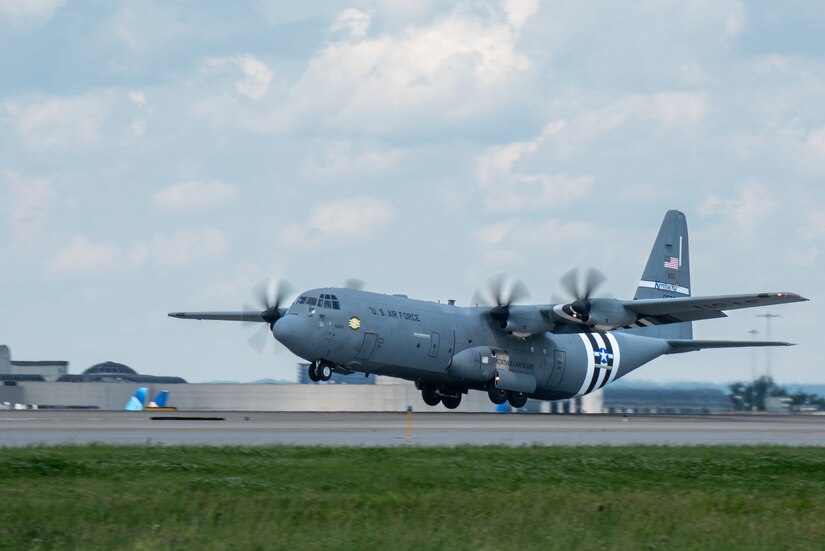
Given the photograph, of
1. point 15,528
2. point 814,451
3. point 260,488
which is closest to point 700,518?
point 260,488

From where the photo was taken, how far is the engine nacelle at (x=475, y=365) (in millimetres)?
45406

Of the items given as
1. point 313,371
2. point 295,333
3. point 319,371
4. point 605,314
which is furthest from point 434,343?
point 605,314

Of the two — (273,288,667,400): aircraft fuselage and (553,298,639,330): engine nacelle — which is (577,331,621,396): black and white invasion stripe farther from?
(553,298,639,330): engine nacelle

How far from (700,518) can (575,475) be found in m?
4.16

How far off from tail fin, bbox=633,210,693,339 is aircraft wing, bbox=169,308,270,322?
18.5m

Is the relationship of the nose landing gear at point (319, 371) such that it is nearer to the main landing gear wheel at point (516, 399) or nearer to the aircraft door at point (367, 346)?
the aircraft door at point (367, 346)

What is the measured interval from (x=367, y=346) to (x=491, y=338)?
6.66 meters

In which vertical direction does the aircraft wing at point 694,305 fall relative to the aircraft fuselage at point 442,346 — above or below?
above

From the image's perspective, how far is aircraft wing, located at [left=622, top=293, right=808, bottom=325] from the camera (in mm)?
42747

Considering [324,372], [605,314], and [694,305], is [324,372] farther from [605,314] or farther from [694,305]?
[694,305]

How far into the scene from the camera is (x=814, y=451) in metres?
23.7

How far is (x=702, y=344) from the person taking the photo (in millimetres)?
52938

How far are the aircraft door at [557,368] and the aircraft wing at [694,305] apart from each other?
454 cm

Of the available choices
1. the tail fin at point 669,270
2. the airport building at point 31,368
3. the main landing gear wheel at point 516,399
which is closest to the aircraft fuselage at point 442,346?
the main landing gear wheel at point 516,399
